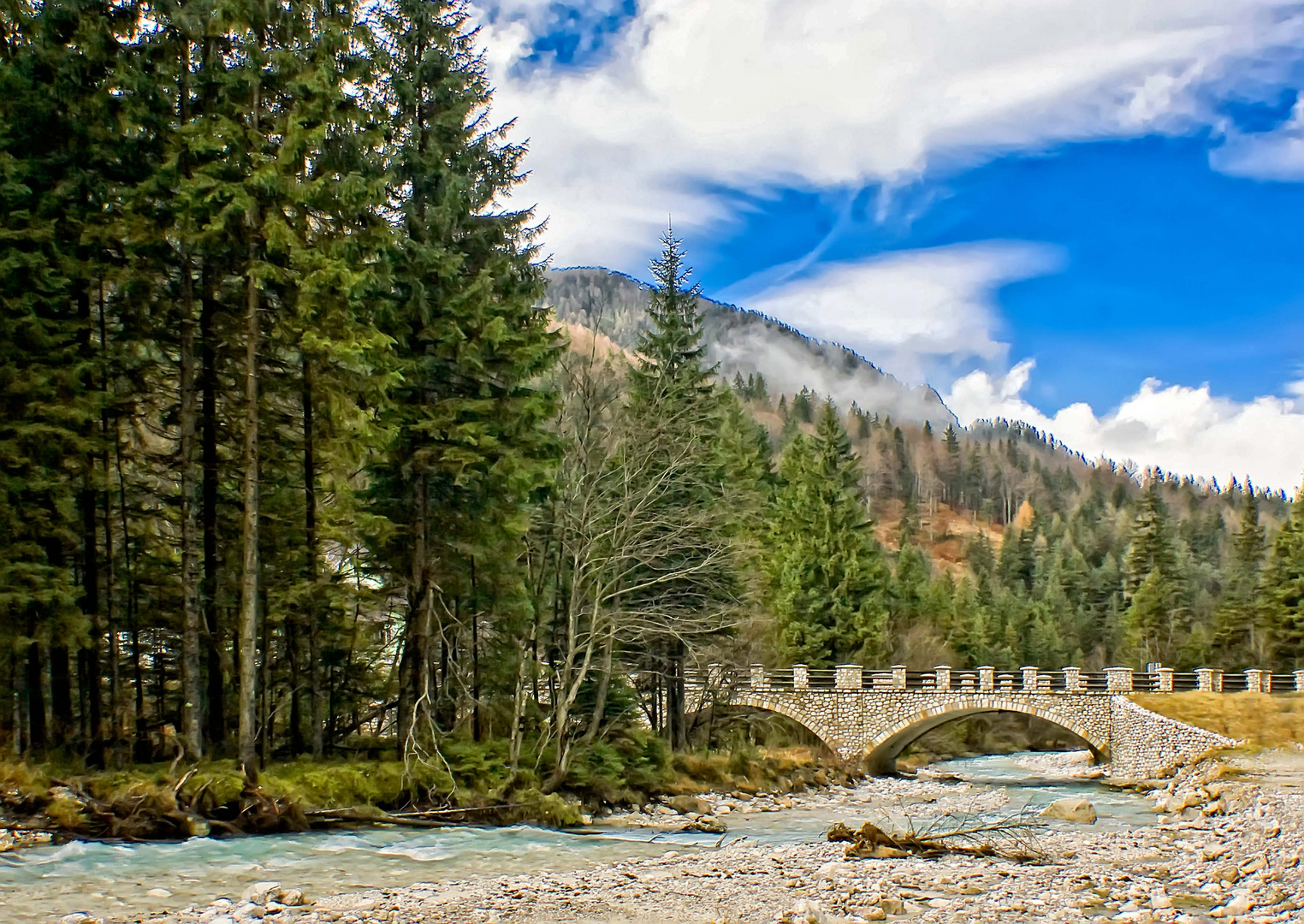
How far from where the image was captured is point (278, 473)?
1833cm

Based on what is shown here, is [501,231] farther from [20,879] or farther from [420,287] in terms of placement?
[20,879]

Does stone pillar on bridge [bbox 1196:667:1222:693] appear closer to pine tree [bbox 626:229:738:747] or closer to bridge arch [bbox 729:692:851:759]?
bridge arch [bbox 729:692:851:759]

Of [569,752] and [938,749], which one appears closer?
[569,752]

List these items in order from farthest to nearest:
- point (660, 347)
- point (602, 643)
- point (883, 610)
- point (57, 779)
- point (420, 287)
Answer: point (883, 610) → point (660, 347) → point (602, 643) → point (420, 287) → point (57, 779)

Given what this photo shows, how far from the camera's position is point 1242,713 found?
27.8 metres

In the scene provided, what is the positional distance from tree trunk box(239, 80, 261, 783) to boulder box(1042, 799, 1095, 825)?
47.5 feet

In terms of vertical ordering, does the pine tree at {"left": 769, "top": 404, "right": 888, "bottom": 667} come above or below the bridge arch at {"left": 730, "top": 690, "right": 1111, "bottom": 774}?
above

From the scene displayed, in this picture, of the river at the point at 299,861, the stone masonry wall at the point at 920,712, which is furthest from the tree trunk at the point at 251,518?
the stone masonry wall at the point at 920,712

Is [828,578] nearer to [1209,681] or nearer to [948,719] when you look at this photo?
[948,719]

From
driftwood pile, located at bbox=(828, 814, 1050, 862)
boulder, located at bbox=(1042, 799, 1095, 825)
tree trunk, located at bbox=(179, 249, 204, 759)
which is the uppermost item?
tree trunk, located at bbox=(179, 249, 204, 759)

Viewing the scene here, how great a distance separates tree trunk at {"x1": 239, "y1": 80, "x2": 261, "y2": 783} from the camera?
1361 cm

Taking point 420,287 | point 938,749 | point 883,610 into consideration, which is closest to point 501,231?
point 420,287

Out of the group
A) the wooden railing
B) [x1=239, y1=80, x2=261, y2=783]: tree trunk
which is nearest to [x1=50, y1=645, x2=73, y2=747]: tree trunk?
[x1=239, y1=80, x2=261, y2=783]: tree trunk

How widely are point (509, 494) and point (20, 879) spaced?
35.9 feet
